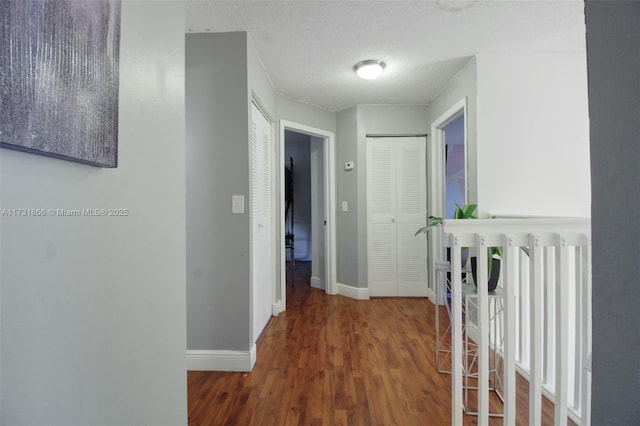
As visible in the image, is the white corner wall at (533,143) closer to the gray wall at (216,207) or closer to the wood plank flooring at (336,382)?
the wood plank flooring at (336,382)

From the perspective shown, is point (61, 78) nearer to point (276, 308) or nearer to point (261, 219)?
point (261, 219)

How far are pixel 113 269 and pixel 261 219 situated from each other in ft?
6.22

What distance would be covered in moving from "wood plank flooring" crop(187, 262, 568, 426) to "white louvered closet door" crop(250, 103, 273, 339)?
248mm

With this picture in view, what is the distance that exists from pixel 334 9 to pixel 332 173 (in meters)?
2.10

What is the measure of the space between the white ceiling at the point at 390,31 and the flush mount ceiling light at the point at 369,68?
54 mm

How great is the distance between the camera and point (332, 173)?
3.83 meters

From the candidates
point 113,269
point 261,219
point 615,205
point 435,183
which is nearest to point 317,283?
point 261,219

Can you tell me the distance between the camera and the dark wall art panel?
0.45 m

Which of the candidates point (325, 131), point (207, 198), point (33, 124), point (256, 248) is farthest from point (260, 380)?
point (325, 131)

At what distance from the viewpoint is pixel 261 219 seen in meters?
2.63

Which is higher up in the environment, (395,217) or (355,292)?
(395,217)

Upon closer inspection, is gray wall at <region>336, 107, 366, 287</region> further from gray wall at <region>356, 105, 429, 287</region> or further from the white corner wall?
the white corner wall

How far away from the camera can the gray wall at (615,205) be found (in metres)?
0.47

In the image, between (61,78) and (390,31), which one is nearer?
(61,78)
